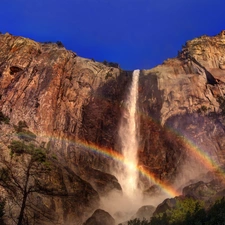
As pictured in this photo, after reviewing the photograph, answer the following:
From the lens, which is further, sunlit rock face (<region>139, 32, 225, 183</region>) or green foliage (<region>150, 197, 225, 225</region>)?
sunlit rock face (<region>139, 32, 225, 183</region>)

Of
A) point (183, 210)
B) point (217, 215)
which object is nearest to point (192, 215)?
point (183, 210)

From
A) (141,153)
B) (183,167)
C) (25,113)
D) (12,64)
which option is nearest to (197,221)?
(183,167)

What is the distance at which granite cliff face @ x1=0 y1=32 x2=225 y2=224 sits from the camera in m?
37.3

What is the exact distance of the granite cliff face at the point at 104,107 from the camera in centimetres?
3731

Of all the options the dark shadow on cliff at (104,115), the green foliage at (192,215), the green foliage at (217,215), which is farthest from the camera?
the dark shadow on cliff at (104,115)

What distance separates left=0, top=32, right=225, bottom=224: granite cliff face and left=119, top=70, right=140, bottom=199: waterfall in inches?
41.2

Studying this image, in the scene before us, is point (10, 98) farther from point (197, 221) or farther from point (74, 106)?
point (197, 221)

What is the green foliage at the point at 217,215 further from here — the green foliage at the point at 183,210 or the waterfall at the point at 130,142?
the waterfall at the point at 130,142

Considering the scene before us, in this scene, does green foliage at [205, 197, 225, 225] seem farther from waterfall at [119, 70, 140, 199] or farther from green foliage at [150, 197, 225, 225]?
waterfall at [119, 70, 140, 199]

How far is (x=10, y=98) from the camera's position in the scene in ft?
139

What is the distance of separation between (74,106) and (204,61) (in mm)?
24247

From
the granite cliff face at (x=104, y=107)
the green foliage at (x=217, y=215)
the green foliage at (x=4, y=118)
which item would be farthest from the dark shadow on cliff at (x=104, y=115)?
the green foliage at (x=217, y=215)

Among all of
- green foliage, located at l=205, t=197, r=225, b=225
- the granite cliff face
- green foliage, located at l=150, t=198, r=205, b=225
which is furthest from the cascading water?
green foliage, located at l=205, t=197, r=225, b=225

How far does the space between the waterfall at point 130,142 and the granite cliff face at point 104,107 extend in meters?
1.05
